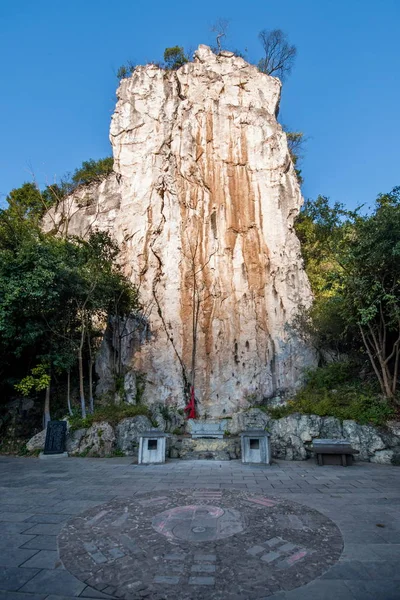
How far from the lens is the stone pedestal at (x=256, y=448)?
365 inches

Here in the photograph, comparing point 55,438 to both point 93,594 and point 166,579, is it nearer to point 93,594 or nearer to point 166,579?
point 93,594

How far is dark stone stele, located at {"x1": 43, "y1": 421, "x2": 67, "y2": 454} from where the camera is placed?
1073cm

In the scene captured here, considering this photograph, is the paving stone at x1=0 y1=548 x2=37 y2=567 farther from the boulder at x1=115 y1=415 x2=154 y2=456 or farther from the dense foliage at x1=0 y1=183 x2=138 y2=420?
the dense foliage at x1=0 y1=183 x2=138 y2=420

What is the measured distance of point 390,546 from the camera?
399 cm

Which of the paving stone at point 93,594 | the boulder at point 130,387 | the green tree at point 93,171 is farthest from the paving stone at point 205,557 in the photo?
the green tree at point 93,171

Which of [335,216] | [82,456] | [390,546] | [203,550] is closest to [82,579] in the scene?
[203,550]

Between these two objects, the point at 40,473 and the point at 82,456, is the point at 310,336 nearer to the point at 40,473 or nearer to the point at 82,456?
the point at 82,456

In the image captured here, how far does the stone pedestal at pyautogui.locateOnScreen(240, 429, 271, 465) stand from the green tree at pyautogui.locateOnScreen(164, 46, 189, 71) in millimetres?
23862

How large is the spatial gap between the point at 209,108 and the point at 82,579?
845 inches

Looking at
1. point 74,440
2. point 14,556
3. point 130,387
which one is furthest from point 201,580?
point 130,387

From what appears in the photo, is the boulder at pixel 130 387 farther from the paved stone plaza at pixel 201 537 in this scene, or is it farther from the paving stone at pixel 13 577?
the paving stone at pixel 13 577

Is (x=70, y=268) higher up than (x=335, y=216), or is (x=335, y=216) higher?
(x=335, y=216)

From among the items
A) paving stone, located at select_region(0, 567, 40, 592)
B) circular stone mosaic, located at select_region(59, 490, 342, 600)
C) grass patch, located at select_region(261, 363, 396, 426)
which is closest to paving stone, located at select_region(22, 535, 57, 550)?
circular stone mosaic, located at select_region(59, 490, 342, 600)

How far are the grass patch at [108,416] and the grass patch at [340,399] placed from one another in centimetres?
489
